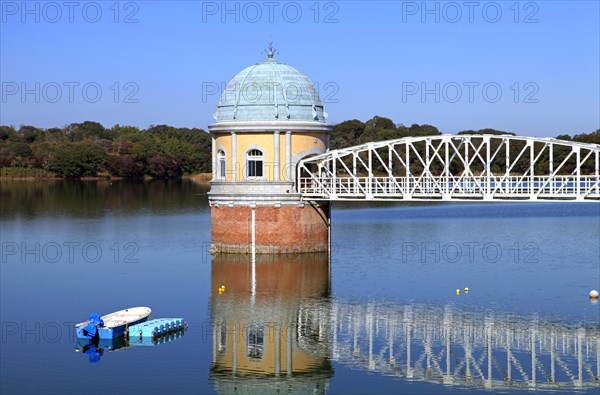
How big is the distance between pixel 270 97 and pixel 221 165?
17.3 ft

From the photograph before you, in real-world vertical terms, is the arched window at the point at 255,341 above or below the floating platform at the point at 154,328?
below

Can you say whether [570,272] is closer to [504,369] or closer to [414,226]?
[504,369]

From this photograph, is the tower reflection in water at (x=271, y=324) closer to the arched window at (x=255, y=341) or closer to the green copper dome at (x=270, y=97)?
the arched window at (x=255, y=341)

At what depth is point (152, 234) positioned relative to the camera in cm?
7744

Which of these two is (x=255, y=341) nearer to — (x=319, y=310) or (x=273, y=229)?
(x=319, y=310)

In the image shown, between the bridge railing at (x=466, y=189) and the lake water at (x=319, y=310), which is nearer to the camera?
the lake water at (x=319, y=310)

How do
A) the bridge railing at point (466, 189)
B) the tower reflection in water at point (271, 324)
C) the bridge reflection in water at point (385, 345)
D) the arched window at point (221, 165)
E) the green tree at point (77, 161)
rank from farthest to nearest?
the green tree at point (77, 161), the arched window at point (221, 165), the bridge railing at point (466, 189), the tower reflection in water at point (271, 324), the bridge reflection in water at point (385, 345)

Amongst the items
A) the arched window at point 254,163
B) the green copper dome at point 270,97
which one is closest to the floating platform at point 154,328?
the arched window at point 254,163

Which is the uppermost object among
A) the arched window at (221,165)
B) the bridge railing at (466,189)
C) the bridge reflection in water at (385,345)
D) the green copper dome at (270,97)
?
the green copper dome at (270,97)

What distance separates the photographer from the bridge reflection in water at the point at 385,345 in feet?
118

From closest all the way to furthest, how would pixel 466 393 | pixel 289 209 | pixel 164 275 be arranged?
pixel 466 393
pixel 164 275
pixel 289 209

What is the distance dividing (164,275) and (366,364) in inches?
831

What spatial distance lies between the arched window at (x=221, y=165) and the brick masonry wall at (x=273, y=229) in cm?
245

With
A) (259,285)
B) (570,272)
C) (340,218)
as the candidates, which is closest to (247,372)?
(259,285)
